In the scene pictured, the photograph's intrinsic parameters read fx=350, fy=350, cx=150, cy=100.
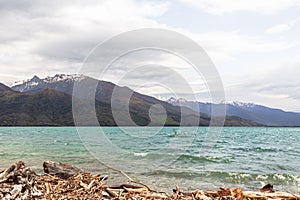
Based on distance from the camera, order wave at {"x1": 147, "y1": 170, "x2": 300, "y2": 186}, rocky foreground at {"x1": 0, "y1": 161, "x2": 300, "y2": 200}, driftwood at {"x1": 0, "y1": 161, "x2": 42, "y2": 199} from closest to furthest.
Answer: driftwood at {"x1": 0, "y1": 161, "x2": 42, "y2": 199}
rocky foreground at {"x1": 0, "y1": 161, "x2": 300, "y2": 200}
wave at {"x1": 147, "y1": 170, "x2": 300, "y2": 186}

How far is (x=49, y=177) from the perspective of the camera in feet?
21.3

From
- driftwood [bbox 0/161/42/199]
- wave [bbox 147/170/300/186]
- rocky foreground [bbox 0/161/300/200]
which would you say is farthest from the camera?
wave [bbox 147/170/300/186]

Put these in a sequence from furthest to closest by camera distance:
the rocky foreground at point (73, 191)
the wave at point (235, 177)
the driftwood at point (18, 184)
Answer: the wave at point (235, 177), the rocky foreground at point (73, 191), the driftwood at point (18, 184)

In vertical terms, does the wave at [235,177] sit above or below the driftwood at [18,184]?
below

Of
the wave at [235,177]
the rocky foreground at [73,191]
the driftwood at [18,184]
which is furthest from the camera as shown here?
the wave at [235,177]

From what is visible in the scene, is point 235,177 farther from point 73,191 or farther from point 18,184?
point 18,184

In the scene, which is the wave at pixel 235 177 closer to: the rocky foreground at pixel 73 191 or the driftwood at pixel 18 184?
the rocky foreground at pixel 73 191

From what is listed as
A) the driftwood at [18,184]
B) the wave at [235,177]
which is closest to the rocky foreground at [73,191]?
the driftwood at [18,184]

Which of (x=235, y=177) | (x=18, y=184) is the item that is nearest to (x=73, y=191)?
(x=18, y=184)

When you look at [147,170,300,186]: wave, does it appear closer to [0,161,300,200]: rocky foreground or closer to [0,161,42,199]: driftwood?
[0,161,300,200]: rocky foreground

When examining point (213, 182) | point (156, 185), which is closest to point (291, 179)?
point (213, 182)

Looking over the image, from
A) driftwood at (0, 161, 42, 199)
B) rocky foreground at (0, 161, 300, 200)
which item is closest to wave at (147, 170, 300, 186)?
rocky foreground at (0, 161, 300, 200)

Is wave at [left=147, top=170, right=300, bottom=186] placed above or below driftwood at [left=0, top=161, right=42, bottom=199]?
below

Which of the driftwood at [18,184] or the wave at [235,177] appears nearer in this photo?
the driftwood at [18,184]
